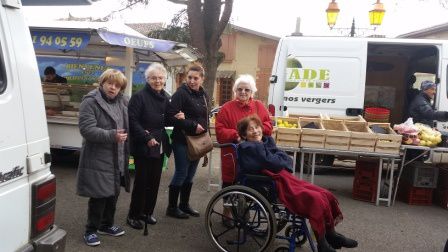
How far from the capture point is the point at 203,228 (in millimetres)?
4559

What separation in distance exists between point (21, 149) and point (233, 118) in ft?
8.06

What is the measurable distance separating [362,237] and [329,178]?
9.38 feet

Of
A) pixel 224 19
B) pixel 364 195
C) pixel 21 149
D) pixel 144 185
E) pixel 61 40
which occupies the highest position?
pixel 224 19

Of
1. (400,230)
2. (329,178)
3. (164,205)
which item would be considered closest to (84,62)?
(164,205)

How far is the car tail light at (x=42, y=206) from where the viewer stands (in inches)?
85.4

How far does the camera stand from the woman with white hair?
13.8ft

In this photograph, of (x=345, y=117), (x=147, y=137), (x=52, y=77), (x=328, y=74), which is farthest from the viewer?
(x=52, y=77)

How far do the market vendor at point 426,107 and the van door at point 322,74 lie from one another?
2.63ft

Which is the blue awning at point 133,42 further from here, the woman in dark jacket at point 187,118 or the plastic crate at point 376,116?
the plastic crate at point 376,116

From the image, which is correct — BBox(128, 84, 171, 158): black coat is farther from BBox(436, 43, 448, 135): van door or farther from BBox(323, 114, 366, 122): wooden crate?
BBox(436, 43, 448, 135): van door

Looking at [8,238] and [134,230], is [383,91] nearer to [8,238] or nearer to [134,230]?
[134,230]

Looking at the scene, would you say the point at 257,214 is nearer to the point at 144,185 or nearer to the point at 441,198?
the point at 144,185

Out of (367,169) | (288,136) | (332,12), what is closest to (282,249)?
(288,136)

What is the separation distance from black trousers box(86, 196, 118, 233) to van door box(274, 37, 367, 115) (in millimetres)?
3664
